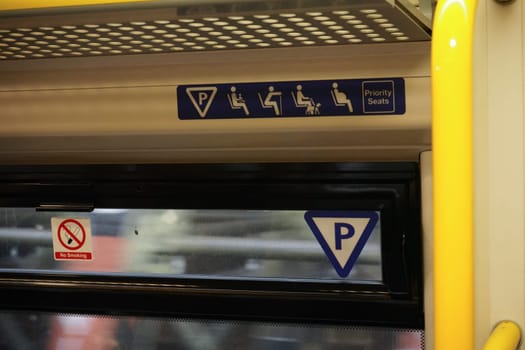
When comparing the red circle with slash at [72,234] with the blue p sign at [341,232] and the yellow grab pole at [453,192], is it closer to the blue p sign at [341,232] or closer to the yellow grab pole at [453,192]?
the blue p sign at [341,232]

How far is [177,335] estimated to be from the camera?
2908 mm

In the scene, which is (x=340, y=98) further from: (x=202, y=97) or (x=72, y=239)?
(x=72, y=239)

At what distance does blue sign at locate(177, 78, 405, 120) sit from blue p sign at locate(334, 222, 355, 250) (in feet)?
1.37

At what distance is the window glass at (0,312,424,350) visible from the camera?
2.62 m

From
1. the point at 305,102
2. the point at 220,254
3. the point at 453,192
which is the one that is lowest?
the point at 220,254

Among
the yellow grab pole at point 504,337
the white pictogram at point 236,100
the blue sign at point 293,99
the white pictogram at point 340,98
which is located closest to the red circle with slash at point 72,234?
the blue sign at point 293,99

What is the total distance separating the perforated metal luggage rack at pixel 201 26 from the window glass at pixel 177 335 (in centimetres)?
108

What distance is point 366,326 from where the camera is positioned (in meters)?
2.53

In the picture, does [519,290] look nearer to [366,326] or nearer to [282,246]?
[366,326]

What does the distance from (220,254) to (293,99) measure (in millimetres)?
704

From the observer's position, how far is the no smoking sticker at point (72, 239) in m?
→ 2.85

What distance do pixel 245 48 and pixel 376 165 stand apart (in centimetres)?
58

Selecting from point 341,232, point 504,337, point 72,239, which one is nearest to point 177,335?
point 72,239

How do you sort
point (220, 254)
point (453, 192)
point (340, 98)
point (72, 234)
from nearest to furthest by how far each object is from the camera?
point (453, 192), point (340, 98), point (220, 254), point (72, 234)
